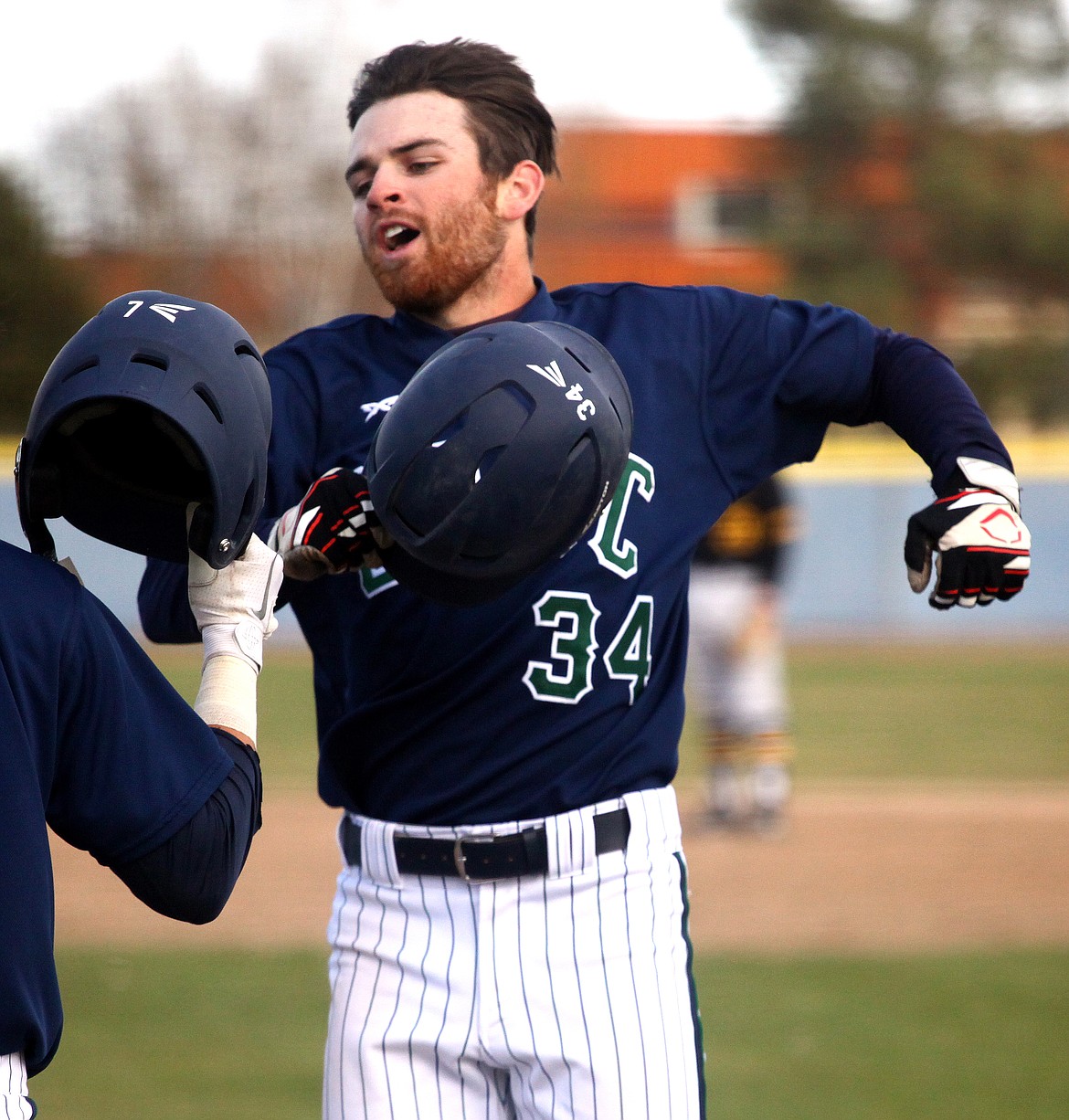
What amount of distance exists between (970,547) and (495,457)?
0.68m

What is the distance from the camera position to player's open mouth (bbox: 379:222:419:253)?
250 centimetres

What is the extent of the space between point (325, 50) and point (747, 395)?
22.7 m

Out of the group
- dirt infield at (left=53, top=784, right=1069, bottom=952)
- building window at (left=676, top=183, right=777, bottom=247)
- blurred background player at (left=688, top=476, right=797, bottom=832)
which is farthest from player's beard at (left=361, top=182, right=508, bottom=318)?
building window at (left=676, top=183, right=777, bottom=247)

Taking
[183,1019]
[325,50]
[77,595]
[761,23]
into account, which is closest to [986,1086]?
[183,1019]

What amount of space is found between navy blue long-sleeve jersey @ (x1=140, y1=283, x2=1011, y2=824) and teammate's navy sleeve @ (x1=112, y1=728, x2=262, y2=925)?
513mm

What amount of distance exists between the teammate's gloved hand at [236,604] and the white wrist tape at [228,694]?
11 mm

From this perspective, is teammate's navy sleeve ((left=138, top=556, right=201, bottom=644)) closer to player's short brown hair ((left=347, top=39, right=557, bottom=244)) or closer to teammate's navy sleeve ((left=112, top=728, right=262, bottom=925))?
teammate's navy sleeve ((left=112, top=728, right=262, bottom=925))

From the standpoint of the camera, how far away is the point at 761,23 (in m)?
30.0

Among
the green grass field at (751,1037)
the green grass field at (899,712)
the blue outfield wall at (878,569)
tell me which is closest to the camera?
the green grass field at (751,1037)

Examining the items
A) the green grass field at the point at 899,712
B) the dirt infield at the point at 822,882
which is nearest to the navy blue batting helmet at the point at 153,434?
the dirt infield at the point at 822,882

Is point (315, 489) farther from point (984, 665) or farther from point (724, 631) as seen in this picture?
point (984, 665)

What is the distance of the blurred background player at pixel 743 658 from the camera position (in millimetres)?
7895

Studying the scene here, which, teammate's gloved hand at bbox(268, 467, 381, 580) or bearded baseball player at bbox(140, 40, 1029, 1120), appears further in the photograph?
bearded baseball player at bbox(140, 40, 1029, 1120)

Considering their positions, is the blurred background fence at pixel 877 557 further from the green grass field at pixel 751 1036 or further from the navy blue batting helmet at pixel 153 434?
the navy blue batting helmet at pixel 153 434
